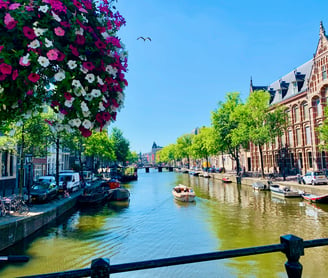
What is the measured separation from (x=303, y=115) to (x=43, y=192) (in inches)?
1659

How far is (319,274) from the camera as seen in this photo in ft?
35.6

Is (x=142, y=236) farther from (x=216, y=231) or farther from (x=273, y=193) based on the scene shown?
(x=273, y=193)

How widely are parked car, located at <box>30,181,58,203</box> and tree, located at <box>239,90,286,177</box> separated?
3119 centimetres

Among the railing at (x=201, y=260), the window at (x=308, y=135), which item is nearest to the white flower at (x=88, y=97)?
the railing at (x=201, y=260)

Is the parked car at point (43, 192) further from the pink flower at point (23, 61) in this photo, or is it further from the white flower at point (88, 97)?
the pink flower at point (23, 61)

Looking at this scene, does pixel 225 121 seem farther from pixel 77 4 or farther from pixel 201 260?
→ pixel 201 260

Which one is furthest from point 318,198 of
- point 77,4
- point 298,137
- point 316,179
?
point 77,4

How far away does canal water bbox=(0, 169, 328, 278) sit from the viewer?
11953 millimetres

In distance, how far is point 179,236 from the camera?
1697 centimetres

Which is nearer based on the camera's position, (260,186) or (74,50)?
(74,50)

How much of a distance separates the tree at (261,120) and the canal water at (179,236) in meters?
15.4

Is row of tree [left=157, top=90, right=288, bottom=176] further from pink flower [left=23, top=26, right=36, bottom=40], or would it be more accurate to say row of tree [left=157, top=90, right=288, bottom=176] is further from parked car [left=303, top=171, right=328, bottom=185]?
pink flower [left=23, top=26, right=36, bottom=40]

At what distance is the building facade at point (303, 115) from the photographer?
39719mm

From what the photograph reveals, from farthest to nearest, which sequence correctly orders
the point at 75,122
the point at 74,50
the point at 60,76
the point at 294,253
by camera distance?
the point at 75,122 → the point at 74,50 → the point at 60,76 → the point at 294,253
